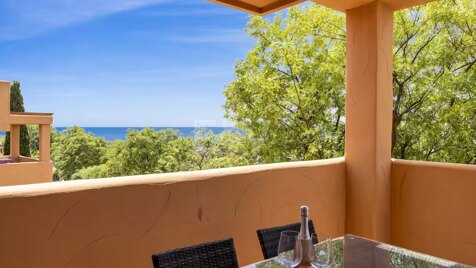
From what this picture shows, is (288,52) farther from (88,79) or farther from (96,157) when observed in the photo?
(88,79)

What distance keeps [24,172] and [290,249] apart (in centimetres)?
1237

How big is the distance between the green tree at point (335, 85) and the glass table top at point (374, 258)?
265 inches

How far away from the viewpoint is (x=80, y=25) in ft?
127

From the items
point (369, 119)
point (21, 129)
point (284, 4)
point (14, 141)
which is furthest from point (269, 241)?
point (21, 129)

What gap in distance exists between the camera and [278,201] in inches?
103

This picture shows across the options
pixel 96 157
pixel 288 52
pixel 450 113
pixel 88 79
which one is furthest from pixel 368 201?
pixel 88 79

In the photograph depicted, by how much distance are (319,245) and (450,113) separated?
7.20 m

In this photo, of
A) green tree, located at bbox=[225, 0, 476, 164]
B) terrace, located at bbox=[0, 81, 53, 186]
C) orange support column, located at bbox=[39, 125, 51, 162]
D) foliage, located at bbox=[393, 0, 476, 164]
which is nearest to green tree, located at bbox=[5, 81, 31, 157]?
terrace, located at bbox=[0, 81, 53, 186]

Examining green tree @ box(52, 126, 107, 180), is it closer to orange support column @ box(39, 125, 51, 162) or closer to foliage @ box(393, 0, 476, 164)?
orange support column @ box(39, 125, 51, 162)

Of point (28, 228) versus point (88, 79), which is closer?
point (28, 228)

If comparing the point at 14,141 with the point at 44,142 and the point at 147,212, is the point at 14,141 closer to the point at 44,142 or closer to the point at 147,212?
the point at 44,142

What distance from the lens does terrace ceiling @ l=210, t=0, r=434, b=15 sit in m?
2.80

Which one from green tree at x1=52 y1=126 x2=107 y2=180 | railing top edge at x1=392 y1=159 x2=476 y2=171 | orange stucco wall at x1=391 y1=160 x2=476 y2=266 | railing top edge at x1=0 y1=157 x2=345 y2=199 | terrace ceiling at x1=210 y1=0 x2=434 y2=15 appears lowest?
green tree at x1=52 y1=126 x2=107 y2=180

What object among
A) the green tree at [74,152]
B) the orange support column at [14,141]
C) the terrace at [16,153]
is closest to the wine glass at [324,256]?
the terrace at [16,153]
